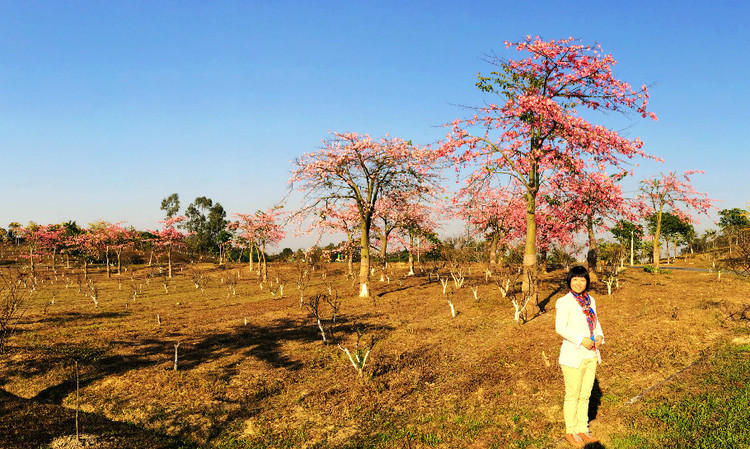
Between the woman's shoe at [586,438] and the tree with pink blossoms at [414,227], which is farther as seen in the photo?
the tree with pink blossoms at [414,227]

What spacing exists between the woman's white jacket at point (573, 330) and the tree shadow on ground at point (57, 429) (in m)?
7.23

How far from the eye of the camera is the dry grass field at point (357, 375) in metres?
8.01

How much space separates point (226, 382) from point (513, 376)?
311 inches

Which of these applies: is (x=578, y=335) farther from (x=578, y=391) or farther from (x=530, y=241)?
(x=530, y=241)

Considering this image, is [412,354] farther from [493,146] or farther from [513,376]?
[493,146]

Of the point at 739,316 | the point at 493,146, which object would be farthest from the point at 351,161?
the point at 739,316

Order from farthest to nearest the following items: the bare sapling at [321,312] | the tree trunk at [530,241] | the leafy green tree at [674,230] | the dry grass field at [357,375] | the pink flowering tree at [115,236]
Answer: the leafy green tree at [674,230], the pink flowering tree at [115,236], the tree trunk at [530,241], the bare sapling at [321,312], the dry grass field at [357,375]

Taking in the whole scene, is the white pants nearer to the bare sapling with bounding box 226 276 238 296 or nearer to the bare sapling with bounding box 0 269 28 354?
the bare sapling with bounding box 0 269 28 354

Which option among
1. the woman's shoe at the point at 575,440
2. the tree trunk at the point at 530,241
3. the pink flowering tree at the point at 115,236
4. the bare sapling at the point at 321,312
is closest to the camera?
the woman's shoe at the point at 575,440

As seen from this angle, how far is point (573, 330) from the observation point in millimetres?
6113

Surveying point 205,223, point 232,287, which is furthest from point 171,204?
point 232,287

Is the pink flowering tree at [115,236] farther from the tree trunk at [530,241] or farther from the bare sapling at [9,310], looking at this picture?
the tree trunk at [530,241]

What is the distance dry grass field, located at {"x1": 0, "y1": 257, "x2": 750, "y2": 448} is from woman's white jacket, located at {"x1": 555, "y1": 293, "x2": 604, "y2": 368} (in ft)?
6.20

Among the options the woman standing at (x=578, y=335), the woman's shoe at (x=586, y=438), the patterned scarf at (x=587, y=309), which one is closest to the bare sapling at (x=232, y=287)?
the woman's shoe at (x=586, y=438)
